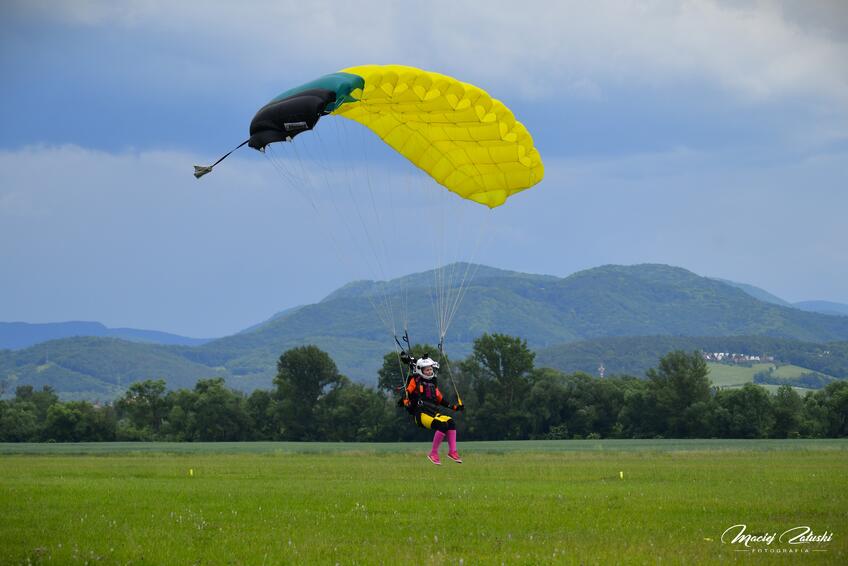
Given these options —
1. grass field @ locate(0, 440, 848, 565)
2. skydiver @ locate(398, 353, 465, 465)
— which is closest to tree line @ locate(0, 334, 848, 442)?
grass field @ locate(0, 440, 848, 565)

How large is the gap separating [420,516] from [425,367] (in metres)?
3.36

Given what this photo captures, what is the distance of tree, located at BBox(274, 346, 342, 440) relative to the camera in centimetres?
8269

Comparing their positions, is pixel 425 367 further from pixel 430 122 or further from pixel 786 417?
pixel 786 417

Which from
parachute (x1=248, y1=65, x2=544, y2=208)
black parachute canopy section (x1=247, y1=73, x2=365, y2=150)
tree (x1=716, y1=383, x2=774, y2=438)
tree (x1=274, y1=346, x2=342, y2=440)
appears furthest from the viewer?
tree (x1=274, y1=346, x2=342, y2=440)

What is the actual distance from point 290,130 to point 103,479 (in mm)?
13804

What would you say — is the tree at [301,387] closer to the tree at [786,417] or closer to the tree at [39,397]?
the tree at [39,397]

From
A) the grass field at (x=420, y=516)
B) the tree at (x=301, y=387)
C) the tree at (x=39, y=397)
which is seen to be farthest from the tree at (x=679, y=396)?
the tree at (x=39, y=397)

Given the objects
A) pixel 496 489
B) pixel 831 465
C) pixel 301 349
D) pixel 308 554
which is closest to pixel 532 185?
pixel 496 489

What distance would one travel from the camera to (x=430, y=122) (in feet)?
69.6

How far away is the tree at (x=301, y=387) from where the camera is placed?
271ft

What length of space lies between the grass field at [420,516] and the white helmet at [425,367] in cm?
243

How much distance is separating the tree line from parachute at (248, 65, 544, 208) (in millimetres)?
51314

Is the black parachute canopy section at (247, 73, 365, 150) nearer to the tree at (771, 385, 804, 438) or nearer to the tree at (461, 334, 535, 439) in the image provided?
the tree at (771, 385, 804, 438)

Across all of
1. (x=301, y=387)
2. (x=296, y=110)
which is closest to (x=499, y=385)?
(x=301, y=387)
